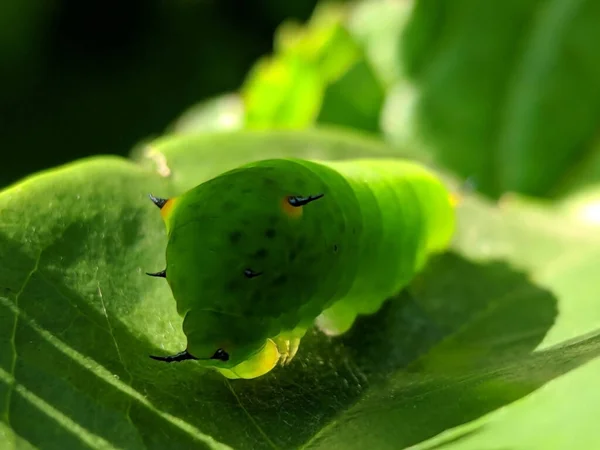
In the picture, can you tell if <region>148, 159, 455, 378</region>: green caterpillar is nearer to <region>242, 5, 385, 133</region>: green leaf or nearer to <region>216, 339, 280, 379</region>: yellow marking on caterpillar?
<region>216, 339, 280, 379</region>: yellow marking on caterpillar

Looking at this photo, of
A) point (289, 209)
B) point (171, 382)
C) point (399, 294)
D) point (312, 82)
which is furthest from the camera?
point (312, 82)

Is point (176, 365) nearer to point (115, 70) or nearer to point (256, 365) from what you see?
point (256, 365)

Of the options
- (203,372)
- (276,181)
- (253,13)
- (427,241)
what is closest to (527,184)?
(427,241)

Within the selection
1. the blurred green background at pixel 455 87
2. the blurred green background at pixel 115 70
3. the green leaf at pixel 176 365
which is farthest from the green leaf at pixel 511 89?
the blurred green background at pixel 115 70

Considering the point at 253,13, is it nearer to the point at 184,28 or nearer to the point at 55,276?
the point at 184,28

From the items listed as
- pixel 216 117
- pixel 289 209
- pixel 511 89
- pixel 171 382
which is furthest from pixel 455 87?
pixel 171 382

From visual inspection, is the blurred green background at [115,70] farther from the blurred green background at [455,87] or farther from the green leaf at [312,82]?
the green leaf at [312,82]
